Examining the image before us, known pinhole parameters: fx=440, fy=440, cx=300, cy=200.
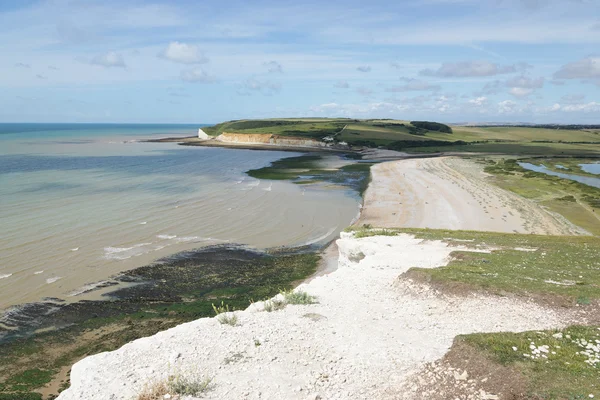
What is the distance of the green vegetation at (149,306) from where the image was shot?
1817cm

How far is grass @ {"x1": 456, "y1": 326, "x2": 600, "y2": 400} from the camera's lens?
1055 centimetres

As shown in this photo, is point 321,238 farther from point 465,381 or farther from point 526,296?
point 465,381

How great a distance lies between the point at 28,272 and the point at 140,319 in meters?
11.3

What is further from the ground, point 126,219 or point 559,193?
point 126,219

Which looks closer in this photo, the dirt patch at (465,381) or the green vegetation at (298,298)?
the dirt patch at (465,381)

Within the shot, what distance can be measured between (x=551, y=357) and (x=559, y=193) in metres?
58.3

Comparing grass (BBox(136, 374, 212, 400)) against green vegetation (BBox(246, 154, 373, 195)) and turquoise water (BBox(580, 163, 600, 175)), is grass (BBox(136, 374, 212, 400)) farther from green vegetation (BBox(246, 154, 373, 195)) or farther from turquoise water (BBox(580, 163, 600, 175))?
turquoise water (BBox(580, 163, 600, 175))

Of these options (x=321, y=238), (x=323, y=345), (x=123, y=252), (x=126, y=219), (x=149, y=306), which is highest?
(x=323, y=345)

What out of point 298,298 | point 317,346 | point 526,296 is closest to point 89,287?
point 298,298

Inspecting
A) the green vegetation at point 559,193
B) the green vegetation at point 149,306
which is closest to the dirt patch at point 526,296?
the green vegetation at point 149,306

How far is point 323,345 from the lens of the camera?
13516mm

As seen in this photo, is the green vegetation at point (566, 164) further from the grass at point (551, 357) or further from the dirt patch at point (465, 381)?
the dirt patch at point (465, 381)

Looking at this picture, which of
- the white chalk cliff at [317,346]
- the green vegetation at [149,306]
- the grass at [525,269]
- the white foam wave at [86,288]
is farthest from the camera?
the white foam wave at [86,288]

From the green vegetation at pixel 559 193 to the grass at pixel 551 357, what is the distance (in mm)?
33709
